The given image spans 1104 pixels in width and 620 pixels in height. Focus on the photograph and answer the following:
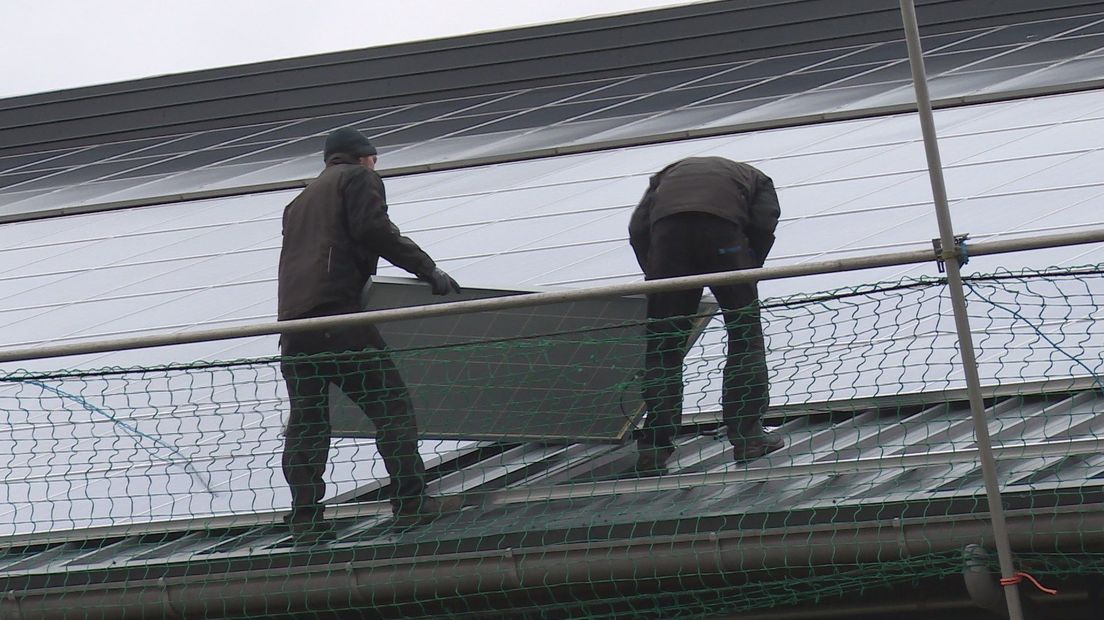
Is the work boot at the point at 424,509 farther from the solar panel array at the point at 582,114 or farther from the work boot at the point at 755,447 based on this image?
the solar panel array at the point at 582,114

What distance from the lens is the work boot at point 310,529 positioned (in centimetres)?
571

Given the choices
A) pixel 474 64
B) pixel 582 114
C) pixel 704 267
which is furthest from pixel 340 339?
pixel 474 64

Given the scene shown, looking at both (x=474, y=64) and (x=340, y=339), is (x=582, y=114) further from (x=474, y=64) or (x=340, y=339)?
(x=340, y=339)

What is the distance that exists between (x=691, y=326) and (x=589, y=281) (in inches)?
77.9

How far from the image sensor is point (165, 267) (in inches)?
380

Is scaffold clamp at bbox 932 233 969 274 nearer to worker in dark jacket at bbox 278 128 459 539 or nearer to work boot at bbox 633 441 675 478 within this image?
work boot at bbox 633 441 675 478

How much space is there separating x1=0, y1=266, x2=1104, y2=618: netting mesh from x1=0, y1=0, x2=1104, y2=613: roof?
0.02 meters

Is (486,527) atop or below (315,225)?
below

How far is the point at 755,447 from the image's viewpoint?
224 inches

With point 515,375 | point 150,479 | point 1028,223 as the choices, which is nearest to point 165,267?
point 150,479

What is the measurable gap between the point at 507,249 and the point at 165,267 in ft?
8.00

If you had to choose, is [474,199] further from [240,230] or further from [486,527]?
[486,527]

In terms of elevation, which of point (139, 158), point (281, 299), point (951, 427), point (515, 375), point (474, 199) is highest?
point (139, 158)

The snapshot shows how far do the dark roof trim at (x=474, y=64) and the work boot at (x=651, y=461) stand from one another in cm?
744
